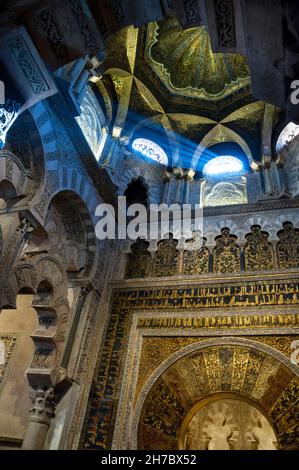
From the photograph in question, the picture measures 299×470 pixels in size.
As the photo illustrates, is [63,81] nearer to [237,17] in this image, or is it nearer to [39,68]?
[39,68]

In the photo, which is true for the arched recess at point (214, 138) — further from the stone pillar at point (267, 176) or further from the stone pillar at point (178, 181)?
the stone pillar at point (267, 176)

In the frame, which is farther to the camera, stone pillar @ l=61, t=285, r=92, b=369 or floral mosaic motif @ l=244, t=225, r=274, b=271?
floral mosaic motif @ l=244, t=225, r=274, b=271

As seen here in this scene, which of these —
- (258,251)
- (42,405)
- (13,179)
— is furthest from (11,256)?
(258,251)

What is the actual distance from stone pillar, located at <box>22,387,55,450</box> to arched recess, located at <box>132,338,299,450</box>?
124 cm

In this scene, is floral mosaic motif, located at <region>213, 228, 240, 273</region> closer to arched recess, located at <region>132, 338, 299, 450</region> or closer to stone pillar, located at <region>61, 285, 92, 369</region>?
arched recess, located at <region>132, 338, 299, 450</region>

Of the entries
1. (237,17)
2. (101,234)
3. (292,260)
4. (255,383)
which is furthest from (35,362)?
(237,17)

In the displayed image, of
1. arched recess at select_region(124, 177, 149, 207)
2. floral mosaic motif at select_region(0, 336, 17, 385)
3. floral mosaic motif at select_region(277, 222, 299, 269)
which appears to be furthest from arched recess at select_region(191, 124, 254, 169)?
floral mosaic motif at select_region(0, 336, 17, 385)

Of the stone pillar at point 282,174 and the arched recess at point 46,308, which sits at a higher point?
the stone pillar at point 282,174

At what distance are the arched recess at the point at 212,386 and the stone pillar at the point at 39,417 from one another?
1.24m

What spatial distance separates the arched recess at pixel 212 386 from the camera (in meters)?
4.88

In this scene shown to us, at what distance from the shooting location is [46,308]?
5.64 m

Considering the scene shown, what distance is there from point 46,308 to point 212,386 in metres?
2.84

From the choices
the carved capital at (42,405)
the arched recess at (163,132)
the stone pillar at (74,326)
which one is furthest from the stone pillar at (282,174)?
the carved capital at (42,405)

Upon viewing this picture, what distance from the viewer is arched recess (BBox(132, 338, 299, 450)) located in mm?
4879
